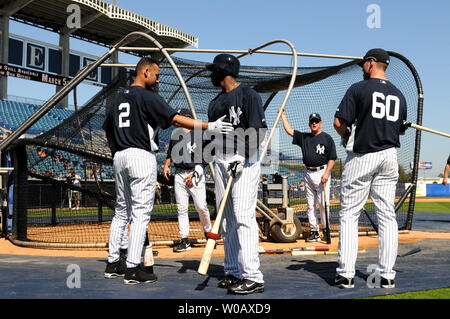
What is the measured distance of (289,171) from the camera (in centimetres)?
984

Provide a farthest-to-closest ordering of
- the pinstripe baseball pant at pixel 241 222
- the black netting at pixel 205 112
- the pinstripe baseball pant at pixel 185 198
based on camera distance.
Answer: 1. the black netting at pixel 205 112
2. the pinstripe baseball pant at pixel 185 198
3. the pinstripe baseball pant at pixel 241 222

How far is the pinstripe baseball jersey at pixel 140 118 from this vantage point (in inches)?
150

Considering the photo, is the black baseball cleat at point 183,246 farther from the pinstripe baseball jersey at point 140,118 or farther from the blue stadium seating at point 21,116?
the blue stadium seating at point 21,116

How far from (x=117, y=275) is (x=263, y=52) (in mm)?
3917

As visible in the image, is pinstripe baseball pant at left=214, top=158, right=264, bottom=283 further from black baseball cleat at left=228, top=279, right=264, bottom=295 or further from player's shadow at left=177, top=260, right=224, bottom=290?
player's shadow at left=177, top=260, right=224, bottom=290

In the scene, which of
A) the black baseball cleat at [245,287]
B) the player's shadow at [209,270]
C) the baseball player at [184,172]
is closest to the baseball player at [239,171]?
the black baseball cleat at [245,287]

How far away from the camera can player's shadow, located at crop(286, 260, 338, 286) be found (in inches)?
157

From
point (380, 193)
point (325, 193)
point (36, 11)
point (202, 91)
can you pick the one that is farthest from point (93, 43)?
point (380, 193)

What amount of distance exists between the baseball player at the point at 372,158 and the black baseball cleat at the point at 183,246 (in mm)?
2689

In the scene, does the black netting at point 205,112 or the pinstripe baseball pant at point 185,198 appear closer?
the pinstripe baseball pant at point 185,198

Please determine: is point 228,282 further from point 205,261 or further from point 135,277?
point 135,277

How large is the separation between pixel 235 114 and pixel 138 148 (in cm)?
91

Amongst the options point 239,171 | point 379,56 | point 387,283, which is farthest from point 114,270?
point 379,56

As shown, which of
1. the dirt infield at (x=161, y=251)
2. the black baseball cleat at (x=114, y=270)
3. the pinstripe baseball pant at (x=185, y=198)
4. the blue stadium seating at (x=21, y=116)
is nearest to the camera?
the black baseball cleat at (x=114, y=270)
